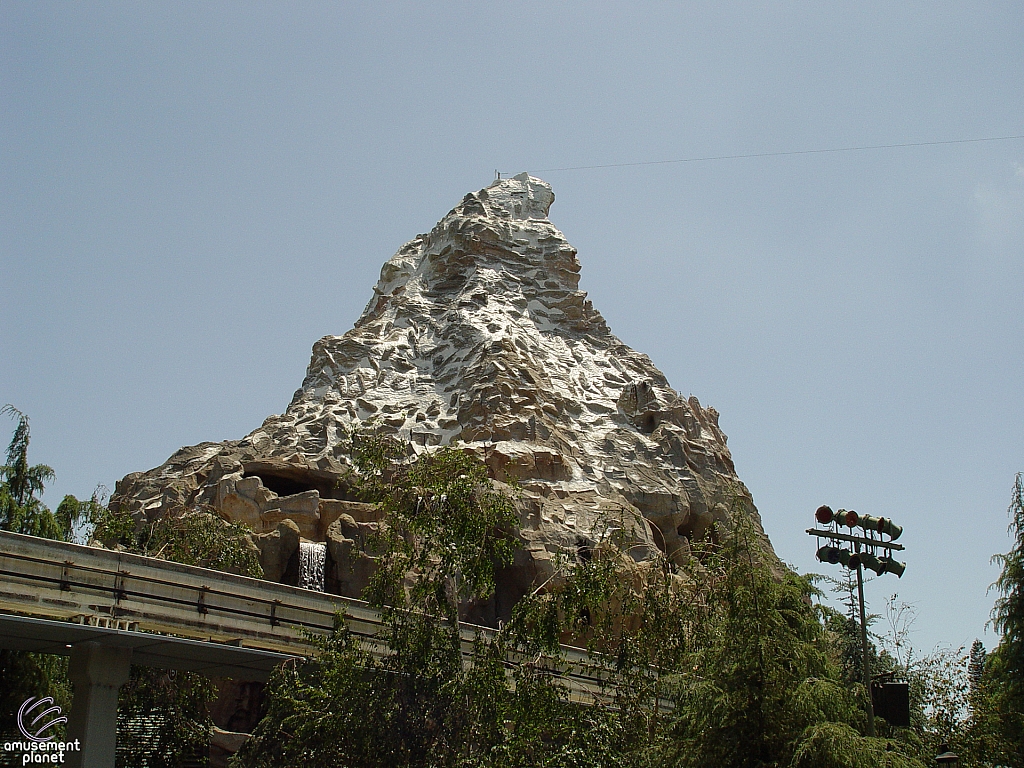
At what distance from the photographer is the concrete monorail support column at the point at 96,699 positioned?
16891mm

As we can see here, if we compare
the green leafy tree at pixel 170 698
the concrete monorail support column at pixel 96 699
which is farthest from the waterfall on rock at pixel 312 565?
the concrete monorail support column at pixel 96 699

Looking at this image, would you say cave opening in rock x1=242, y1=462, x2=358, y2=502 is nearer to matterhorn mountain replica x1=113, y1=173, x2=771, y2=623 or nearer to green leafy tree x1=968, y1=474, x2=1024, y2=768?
matterhorn mountain replica x1=113, y1=173, x2=771, y2=623

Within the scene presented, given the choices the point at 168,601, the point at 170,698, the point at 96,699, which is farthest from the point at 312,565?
the point at 96,699

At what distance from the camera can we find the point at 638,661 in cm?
1827

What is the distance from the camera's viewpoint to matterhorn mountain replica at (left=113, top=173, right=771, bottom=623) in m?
38.6

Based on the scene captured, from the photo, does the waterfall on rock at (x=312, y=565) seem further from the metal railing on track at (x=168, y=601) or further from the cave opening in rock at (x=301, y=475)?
the metal railing on track at (x=168, y=601)

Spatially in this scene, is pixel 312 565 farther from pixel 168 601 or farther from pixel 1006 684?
pixel 1006 684

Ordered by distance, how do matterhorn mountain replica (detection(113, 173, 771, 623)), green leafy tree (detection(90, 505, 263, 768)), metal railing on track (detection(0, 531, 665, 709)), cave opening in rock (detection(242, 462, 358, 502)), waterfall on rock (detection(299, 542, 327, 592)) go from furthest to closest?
cave opening in rock (detection(242, 462, 358, 502)) < matterhorn mountain replica (detection(113, 173, 771, 623)) < waterfall on rock (detection(299, 542, 327, 592)) < green leafy tree (detection(90, 505, 263, 768)) < metal railing on track (detection(0, 531, 665, 709))

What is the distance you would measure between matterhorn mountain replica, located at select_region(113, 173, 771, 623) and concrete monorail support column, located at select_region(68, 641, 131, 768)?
637 inches

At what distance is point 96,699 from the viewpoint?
17.5 m

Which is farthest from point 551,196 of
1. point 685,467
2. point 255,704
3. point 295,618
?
point 295,618

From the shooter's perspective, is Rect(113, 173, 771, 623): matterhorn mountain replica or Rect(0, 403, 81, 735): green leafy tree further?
Rect(113, 173, 771, 623): matterhorn mountain replica

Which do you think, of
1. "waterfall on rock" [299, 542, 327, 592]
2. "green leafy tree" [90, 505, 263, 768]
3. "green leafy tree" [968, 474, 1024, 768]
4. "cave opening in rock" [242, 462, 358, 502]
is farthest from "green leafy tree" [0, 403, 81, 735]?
"green leafy tree" [968, 474, 1024, 768]

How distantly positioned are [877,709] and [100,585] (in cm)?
1378
